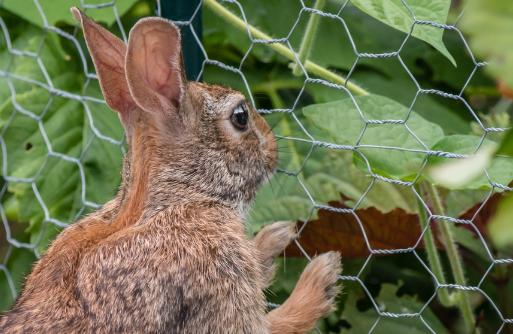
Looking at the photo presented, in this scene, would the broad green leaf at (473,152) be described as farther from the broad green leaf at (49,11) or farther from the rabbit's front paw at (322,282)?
the broad green leaf at (49,11)

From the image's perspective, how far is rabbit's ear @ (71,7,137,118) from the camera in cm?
98

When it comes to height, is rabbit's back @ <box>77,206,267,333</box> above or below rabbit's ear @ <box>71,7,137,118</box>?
below

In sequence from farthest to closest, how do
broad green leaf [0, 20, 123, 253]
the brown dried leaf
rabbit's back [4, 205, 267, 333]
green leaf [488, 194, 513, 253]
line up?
broad green leaf [0, 20, 123, 253], the brown dried leaf, rabbit's back [4, 205, 267, 333], green leaf [488, 194, 513, 253]

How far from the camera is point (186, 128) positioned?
3.36 ft

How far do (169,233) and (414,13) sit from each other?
1.90ft

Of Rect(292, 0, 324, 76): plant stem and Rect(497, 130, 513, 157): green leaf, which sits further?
Rect(292, 0, 324, 76): plant stem

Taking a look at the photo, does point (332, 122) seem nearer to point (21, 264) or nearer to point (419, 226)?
point (419, 226)

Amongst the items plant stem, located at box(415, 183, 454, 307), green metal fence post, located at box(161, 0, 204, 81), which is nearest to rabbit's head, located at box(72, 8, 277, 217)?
green metal fence post, located at box(161, 0, 204, 81)

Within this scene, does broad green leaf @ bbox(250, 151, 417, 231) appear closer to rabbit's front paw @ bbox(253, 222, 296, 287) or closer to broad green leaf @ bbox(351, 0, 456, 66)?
rabbit's front paw @ bbox(253, 222, 296, 287)

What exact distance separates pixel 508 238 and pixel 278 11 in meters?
1.45

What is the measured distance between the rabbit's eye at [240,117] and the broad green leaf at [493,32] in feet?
2.97

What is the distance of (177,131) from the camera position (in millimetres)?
1020

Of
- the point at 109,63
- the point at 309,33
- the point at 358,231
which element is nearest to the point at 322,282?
the point at 358,231

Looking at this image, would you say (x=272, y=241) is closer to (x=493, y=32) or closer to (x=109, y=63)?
(x=109, y=63)
